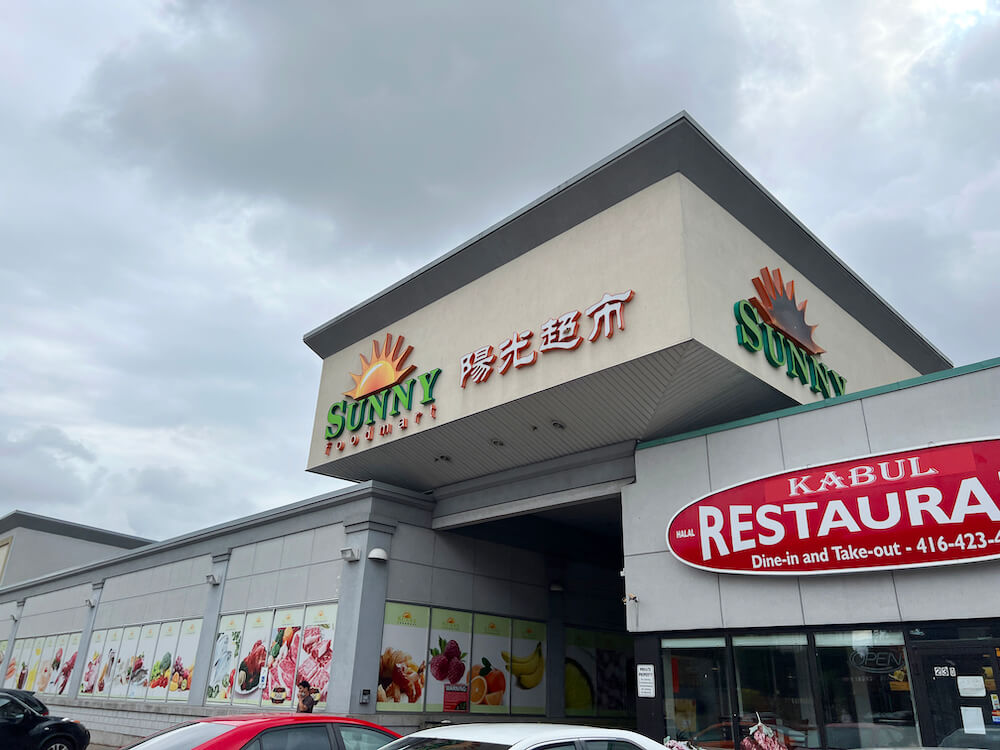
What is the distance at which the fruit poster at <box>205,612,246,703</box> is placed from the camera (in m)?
18.8

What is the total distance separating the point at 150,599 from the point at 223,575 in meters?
4.72

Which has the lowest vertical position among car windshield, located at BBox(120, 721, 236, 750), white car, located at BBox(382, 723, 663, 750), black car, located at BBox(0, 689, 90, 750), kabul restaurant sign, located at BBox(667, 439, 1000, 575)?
black car, located at BBox(0, 689, 90, 750)

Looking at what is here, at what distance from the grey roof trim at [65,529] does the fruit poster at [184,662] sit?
20716 mm

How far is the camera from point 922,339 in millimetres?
20156

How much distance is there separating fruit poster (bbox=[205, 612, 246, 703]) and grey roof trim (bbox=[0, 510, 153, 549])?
75.2ft

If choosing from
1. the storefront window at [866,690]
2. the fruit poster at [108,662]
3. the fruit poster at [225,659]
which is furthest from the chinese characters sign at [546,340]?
the fruit poster at [108,662]

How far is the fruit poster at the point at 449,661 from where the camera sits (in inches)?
670

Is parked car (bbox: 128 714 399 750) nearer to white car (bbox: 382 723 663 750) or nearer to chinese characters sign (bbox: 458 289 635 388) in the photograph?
white car (bbox: 382 723 663 750)

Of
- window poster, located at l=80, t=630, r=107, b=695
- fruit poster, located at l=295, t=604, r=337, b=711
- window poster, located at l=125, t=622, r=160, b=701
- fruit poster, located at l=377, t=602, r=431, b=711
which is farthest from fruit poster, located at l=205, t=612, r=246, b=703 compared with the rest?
window poster, located at l=80, t=630, r=107, b=695

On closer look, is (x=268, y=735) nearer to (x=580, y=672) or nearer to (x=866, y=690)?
(x=866, y=690)

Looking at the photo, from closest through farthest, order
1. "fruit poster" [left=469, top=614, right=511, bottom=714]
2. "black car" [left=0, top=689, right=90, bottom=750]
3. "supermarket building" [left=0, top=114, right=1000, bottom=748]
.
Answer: "supermarket building" [left=0, top=114, right=1000, bottom=748] < "black car" [left=0, top=689, right=90, bottom=750] < "fruit poster" [left=469, top=614, right=511, bottom=714]

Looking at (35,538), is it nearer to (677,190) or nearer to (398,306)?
(398,306)

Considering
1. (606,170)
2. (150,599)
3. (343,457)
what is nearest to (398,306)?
(343,457)

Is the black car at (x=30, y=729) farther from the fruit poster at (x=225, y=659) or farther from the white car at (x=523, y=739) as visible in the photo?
the white car at (x=523, y=739)
